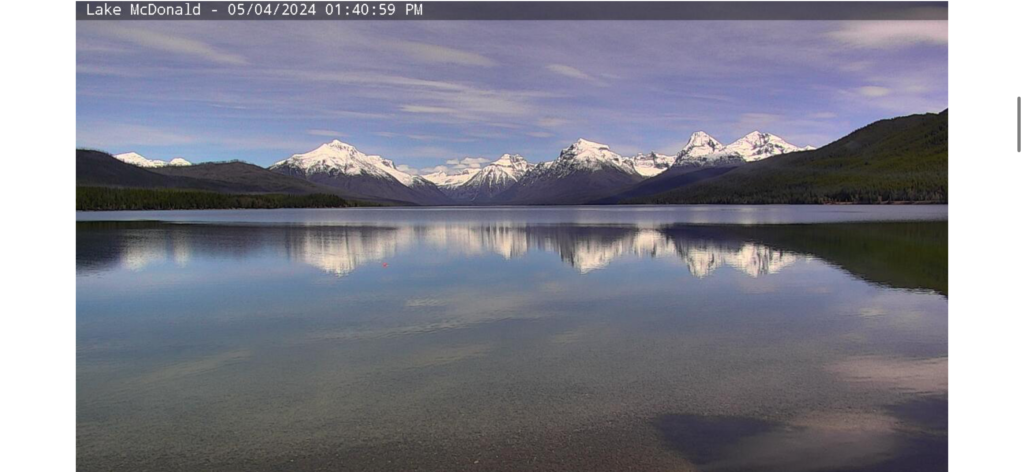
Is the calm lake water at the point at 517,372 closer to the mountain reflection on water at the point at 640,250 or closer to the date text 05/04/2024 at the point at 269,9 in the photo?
the mountain reflection on water at the point at 640,250

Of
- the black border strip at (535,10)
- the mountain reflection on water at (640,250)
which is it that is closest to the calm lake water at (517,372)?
the mountain reflection on water at (640,250)

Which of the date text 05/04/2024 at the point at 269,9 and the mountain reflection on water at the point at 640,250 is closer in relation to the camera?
the date text 05/04/2024 at the point at 269,9

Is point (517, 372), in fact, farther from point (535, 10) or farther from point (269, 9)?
point (269, 9)

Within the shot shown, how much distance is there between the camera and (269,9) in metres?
5.61

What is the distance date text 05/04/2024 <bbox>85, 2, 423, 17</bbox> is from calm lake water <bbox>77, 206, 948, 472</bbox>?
453 centimetres

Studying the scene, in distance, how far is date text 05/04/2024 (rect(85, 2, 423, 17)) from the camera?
18.0ft

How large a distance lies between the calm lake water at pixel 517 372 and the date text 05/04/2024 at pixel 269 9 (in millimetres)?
4526

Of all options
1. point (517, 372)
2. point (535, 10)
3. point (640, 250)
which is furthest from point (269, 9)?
point (640, 250)

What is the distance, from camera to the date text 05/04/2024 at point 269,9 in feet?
18.0

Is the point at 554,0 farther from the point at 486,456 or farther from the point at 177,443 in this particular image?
the point at 177,443

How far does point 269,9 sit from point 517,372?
20.5 ft

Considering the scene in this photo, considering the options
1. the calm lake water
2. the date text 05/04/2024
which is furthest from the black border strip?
the calm lake water

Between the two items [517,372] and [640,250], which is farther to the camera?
[640,250]
